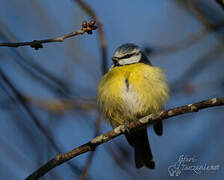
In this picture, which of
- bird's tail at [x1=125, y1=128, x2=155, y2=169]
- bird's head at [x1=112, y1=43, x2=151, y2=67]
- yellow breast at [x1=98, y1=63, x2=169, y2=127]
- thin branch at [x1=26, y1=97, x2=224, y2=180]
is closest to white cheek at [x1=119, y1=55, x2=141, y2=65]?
bird's head at [x1=112, y1=43, x2=151, y2=67]

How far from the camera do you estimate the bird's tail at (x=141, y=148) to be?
4.25 metres

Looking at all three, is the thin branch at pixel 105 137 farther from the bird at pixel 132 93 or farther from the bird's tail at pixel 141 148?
the bird's tail at pixel 141 148


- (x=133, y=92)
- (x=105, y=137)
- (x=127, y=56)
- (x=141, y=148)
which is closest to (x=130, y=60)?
(x=127, y=56)

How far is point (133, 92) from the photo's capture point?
3.71 m

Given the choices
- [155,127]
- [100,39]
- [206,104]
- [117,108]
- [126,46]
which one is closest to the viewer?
[206,104]

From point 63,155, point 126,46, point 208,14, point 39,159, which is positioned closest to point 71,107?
point 39,159

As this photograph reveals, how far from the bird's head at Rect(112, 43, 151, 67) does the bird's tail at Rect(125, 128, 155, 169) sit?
39.4 inches

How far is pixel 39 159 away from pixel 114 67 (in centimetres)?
182

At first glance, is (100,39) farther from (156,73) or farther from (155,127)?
(155,127)

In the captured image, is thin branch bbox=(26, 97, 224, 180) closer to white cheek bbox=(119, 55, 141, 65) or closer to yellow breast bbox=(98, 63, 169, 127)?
yellow breast bbox=(98, 63, 169, 127)

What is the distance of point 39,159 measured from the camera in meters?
2.97

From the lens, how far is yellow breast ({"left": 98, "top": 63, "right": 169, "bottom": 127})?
3727 millimetres

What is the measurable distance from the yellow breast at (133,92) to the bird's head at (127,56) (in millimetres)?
303

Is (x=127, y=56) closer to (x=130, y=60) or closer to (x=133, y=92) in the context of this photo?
(x=130, y=60)
